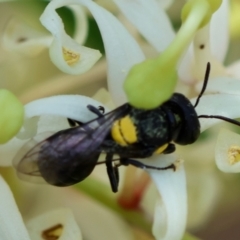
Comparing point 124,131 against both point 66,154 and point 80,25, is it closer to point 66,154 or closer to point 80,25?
point 66,154

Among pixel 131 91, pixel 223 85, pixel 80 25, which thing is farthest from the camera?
pixel 80 25

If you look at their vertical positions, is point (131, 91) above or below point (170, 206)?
above

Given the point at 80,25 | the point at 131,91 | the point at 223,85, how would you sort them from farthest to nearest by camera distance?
the point at 80,25, the point at 223,85, the point at 131,91

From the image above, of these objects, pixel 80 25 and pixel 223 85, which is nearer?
pixel 223 85

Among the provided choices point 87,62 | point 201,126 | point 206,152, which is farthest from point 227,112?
point 206,152

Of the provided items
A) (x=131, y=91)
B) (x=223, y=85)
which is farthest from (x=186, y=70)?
(x=131, y=91)

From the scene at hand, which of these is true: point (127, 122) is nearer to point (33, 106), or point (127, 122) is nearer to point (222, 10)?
point (33, 106)

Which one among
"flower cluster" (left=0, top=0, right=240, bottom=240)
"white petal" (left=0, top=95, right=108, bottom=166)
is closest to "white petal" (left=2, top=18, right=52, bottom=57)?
"flower cluster" (left=0, top=0, right=240, bottom=240)
